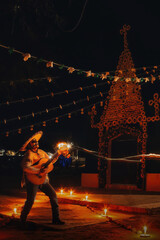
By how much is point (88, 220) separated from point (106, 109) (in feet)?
31.2

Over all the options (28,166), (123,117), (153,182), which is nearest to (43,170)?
(28,166)

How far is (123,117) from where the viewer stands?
16.2 meters

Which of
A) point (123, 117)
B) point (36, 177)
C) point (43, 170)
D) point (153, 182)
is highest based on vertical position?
point (123, 117)

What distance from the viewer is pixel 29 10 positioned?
11.6 m

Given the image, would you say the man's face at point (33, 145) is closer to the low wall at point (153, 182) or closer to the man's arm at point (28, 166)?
the man's arm at point (28, 166)

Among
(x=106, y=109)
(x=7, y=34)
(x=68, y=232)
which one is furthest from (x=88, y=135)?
(x=68, y=232)

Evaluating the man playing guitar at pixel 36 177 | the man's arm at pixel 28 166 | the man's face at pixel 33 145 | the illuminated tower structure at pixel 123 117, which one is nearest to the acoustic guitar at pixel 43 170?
the man playing guitar at pixel 36 177

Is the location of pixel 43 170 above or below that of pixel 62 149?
below

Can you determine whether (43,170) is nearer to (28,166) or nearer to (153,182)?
(28,166)

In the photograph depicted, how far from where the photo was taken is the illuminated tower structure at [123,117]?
15820mm

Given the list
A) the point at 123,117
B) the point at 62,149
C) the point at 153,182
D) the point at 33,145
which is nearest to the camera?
the point at 62,149

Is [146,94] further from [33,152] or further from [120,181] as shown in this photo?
[33,152]

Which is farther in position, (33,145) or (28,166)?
(33,145)

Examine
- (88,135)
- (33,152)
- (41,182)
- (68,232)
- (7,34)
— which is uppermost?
(7,34)
